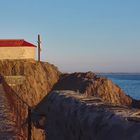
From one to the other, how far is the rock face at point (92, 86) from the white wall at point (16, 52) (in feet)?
27.1

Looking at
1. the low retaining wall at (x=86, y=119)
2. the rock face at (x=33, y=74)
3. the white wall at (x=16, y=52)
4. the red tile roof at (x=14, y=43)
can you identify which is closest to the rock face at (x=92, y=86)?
the rock face at (x=33, y=74)

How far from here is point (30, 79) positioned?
60906 mm

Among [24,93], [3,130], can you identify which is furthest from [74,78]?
[3,130]

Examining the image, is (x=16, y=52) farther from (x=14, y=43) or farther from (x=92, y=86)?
(x=92, y=86)

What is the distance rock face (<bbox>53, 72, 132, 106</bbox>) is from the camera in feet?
187

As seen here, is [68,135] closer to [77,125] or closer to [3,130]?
[77,125]

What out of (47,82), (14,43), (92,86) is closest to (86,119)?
(92,86)

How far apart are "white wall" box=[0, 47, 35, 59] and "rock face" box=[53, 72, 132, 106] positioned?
8245 millimetres

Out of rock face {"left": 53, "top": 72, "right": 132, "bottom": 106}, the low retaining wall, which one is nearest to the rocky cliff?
rock face {"left": 53, "top": 72, "right": 132, "bottom": 106}

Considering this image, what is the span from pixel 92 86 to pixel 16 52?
686 inches

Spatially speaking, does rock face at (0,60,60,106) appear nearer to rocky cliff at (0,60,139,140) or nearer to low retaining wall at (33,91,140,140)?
rocky cliff at (0,60,139,140)

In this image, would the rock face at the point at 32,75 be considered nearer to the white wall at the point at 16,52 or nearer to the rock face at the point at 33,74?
the rock face at the point at 33,74

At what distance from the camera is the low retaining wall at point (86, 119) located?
12.3 ft

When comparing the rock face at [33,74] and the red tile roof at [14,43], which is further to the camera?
the red tile roof at [14,43]
